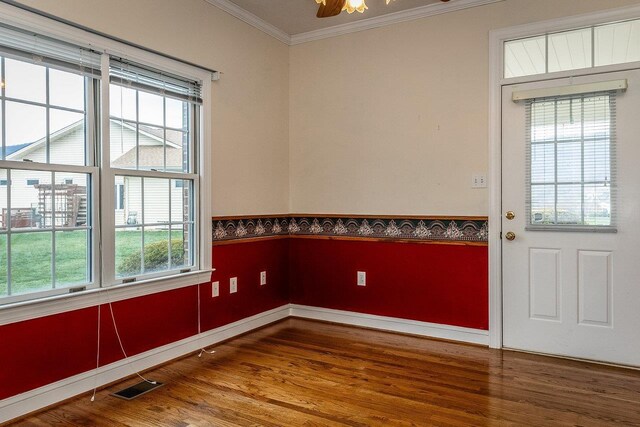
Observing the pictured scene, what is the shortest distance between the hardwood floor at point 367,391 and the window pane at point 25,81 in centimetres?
163

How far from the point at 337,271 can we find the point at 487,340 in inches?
53.8

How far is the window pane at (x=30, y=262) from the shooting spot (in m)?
2.28

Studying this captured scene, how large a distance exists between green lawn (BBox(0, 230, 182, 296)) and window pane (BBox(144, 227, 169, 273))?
0.17 meters

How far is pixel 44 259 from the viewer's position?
2.40 metres

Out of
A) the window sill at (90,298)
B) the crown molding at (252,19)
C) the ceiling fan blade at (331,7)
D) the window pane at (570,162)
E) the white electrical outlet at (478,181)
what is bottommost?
the window sill at (90,298)

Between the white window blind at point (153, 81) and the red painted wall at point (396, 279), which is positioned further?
Answer: the red painted wall at point (396, 279)

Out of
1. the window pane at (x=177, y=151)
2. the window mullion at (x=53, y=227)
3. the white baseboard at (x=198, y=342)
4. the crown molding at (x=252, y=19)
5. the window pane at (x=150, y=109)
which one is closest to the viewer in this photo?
the white baseboard at (x=198, y=342)

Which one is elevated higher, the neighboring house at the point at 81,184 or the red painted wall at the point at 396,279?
the neighboring house at the point at 81,184

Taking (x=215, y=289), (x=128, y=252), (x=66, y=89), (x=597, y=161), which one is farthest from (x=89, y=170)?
(x=597, y=161)

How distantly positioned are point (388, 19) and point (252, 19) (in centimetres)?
112

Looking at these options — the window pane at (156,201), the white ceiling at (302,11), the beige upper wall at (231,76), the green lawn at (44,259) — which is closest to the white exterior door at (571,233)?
the white ceiling at (302,11)

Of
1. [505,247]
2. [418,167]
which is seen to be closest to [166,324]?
[418,167]

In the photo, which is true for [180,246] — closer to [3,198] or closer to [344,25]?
[3,198]

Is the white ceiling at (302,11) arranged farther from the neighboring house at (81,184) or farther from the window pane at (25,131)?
the window pane at (25,131)
